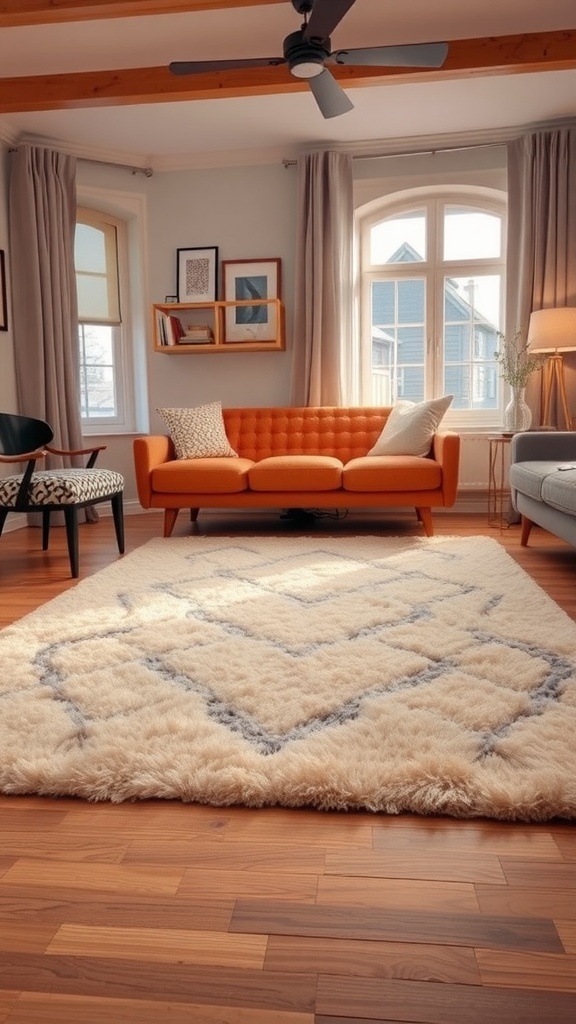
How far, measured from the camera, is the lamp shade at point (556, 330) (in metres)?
4.62

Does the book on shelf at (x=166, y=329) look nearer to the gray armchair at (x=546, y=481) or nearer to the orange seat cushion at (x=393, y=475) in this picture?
the orange seat cushion at (x=393, y=475)

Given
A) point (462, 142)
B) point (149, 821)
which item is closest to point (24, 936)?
point (149, 821)

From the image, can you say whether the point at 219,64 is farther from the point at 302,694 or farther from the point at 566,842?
the point at 566,842

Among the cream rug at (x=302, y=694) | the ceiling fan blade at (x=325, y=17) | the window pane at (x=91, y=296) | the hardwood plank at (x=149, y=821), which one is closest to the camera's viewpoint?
the hardwood plank at (x=149, y=821)

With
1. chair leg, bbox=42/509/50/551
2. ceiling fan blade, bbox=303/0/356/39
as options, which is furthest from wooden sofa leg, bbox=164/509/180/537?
ceiling fan blade, bbox=303/0/356/39

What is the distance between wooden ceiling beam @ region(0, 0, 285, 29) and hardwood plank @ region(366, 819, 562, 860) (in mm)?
3568

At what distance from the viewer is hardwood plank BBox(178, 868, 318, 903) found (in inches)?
46.4

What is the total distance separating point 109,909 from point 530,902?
671 mm

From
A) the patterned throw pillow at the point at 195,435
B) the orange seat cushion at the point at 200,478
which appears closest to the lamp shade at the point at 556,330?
the orange seat cushion at the point at 200,478

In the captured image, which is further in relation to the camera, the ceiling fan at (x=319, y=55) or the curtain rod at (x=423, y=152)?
the curtain rod at (x=423, y=152)

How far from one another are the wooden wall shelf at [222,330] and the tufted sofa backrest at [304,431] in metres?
0.60

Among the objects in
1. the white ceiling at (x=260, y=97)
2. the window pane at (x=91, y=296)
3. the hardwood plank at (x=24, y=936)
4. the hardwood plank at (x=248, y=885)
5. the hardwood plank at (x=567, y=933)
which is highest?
the white ceiling at (x=260, y=97)

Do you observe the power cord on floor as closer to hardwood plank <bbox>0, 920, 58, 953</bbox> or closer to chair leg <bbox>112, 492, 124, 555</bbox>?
chair leg <bbox>112, 492, 124, 555</bbox>

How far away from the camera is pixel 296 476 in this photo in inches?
174
